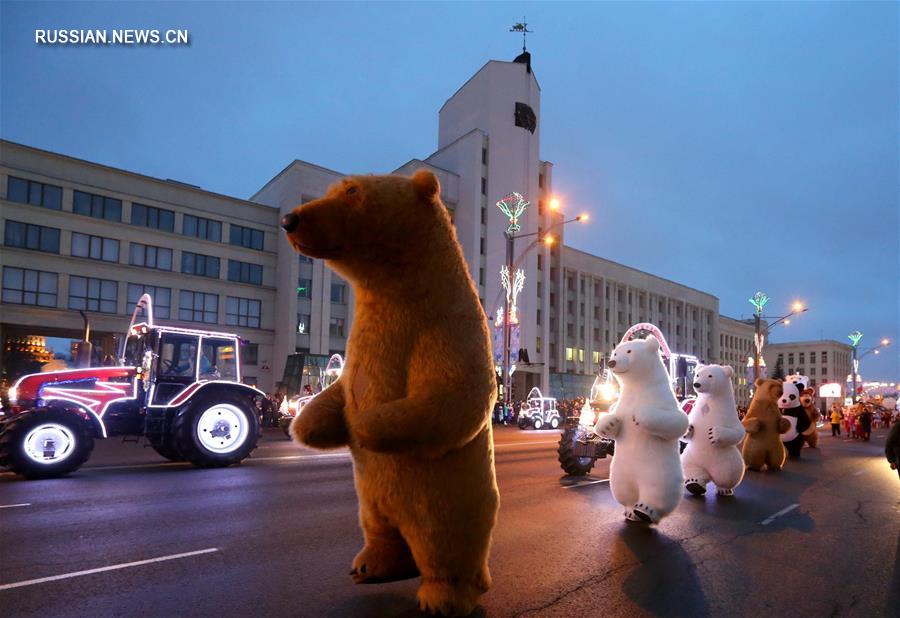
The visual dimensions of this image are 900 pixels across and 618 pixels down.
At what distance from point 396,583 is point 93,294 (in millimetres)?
33078

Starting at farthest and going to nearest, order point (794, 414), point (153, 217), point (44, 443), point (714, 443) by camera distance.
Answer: point (153, 217) < point (794, 414) < point (44, 443) < point (714, 443)

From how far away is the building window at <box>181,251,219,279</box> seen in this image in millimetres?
35000

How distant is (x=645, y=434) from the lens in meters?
5.88

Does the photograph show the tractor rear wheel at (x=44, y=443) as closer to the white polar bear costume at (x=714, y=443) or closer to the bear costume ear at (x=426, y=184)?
the bear costume ear at (x=426, y=184)

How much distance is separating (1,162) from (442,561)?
34261 mm

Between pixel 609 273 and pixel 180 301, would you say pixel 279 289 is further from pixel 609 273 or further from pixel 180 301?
pixel 609 273

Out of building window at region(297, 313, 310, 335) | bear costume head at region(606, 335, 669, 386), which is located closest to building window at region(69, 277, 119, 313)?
building window at region(297, 313, 310, 335)

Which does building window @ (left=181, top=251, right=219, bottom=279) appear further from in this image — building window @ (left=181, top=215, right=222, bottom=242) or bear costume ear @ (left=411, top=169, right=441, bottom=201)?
bear costume ear @ (left=411, top=169, right=441, bottom=201)

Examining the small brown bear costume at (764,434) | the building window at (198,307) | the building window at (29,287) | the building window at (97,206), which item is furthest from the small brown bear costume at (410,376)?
the building window at (198,307)

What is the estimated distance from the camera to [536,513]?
6625 millimetres

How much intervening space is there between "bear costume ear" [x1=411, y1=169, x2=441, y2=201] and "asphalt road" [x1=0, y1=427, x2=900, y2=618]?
7.81 feet

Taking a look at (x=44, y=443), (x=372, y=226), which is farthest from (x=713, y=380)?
(x=44, y=443)

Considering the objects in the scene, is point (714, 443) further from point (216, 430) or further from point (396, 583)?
point (216, 430)

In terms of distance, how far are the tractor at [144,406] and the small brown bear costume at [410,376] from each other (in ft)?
25.2
